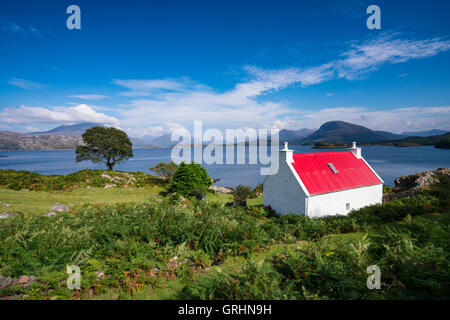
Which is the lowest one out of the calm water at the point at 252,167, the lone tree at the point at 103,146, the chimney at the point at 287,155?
the calm water at the point at 252,167

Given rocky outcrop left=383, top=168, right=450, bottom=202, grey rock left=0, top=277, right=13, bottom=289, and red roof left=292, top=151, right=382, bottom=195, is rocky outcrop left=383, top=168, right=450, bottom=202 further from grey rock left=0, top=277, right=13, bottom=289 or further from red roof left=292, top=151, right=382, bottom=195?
grey rock left=0, top=277, right=13, bottom=289

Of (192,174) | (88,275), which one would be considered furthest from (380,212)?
(192,174)

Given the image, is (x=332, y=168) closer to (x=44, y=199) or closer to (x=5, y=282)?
(x=5, y=282)

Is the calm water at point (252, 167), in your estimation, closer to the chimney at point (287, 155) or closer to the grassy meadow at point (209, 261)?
the chimney at point (287, 155)

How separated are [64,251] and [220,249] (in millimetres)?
6080

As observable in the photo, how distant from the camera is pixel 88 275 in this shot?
612 centimetres

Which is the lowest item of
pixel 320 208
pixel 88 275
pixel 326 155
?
pixel 320 208

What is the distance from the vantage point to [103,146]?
45000 millimetres

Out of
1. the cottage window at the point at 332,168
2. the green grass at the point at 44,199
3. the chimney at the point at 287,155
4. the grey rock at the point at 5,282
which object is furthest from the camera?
the cottage window at the point at 332,168

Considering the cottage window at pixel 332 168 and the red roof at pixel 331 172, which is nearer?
the red roof at pixel 331 172

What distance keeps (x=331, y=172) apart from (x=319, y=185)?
2.96m

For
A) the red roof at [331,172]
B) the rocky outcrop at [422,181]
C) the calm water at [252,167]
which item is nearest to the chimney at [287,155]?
the red roof at [331,172]

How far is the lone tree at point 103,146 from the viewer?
4475 centimetres
